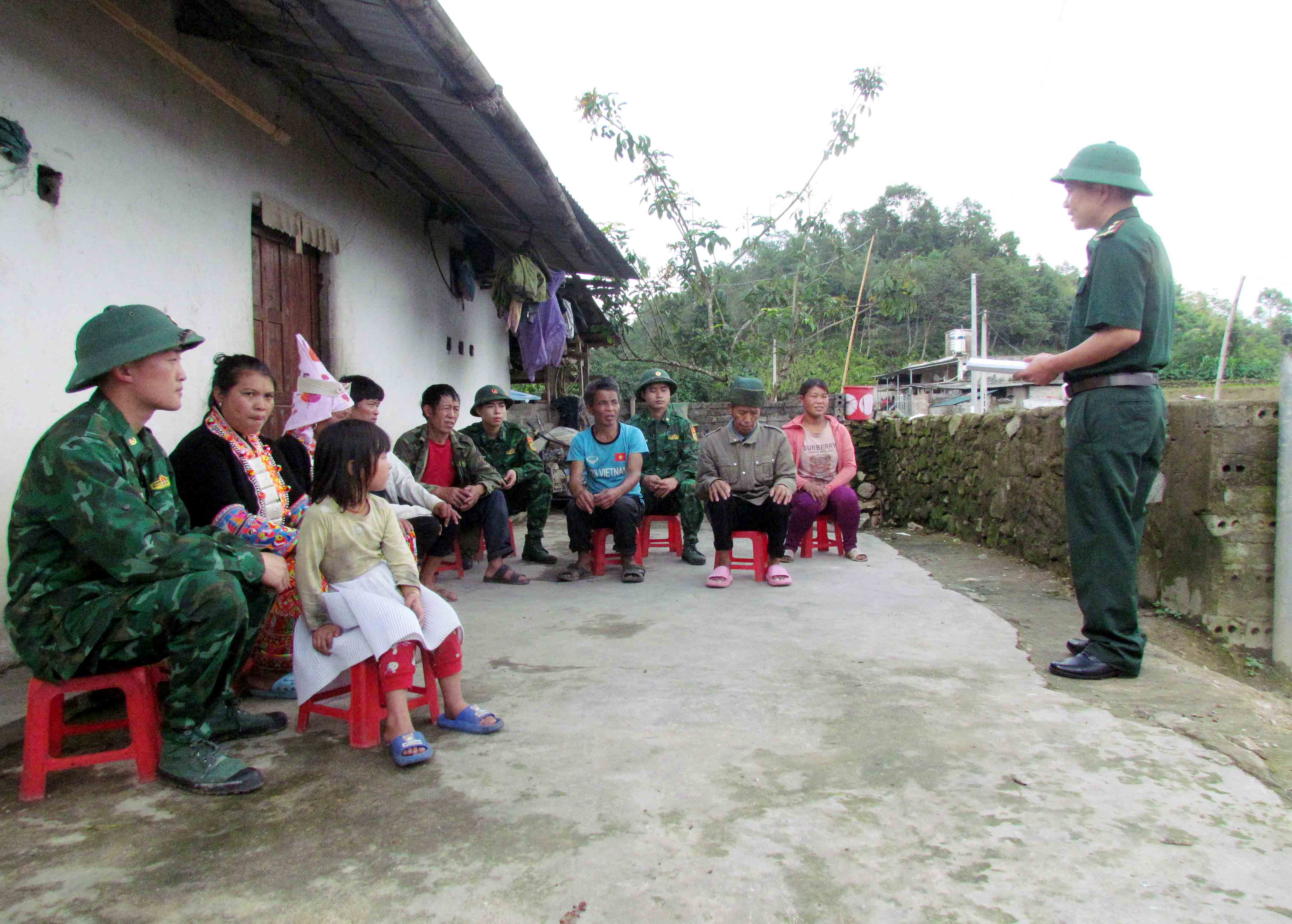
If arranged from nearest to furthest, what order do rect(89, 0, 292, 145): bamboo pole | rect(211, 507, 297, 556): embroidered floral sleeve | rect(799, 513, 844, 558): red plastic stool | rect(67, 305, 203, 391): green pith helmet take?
rect(67, 305, 203, 391): green pith helmet < rect(211, 507, 297, 556): embroidered floral sleeve < rect(89, 0, 292, 145): bamboo pole < rect(799, 513, 844, 558): red plastic stool

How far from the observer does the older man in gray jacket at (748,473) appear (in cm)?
491

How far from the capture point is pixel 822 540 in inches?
240

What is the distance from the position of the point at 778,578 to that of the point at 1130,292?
8.35ft

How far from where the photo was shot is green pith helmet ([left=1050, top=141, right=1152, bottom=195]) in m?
2.92

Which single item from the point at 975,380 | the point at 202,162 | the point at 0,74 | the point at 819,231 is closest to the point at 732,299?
the point at 819,231

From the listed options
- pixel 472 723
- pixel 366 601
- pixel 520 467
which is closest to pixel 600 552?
pixel 520 467

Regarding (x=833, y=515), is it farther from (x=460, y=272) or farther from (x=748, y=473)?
(x=460, y=272)

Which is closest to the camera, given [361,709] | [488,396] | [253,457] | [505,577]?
[361,709]

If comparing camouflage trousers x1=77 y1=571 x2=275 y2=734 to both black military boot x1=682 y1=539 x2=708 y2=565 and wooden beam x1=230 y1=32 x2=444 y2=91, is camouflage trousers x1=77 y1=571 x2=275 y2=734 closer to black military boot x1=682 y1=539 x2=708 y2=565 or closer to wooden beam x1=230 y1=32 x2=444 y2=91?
wooden beam x1=230 y1=32 x2=444 y2=91

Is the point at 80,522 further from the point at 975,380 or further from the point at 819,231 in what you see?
the point at 819,231

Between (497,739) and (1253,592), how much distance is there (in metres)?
3.11

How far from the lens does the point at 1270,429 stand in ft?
10.9

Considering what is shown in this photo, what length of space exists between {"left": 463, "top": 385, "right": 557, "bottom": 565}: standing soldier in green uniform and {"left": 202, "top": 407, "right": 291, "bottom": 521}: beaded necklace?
2.18 metres

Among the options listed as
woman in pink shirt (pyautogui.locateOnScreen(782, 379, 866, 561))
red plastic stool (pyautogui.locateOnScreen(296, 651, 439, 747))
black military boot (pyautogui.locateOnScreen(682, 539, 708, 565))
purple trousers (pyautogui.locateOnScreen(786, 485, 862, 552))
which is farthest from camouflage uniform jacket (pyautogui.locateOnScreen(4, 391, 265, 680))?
woman in pink shirt (pyautogui.locateOnScreen(782, 379, 866, 561))
